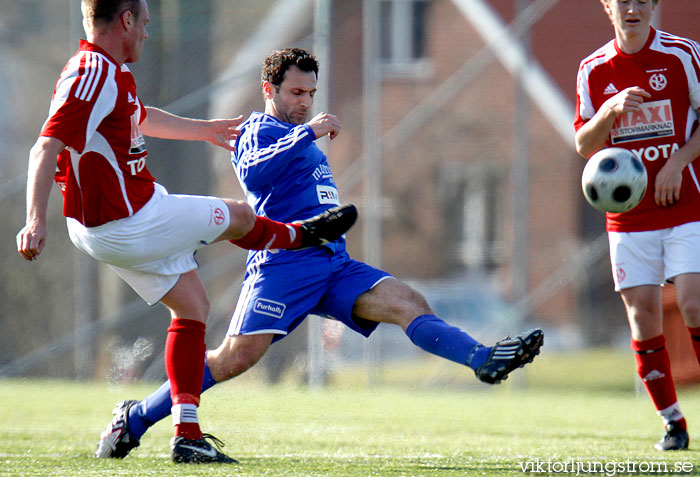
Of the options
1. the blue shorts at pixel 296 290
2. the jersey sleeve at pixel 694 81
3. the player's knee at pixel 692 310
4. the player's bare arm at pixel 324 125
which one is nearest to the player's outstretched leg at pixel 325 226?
the blue shorts at pixel 296 290

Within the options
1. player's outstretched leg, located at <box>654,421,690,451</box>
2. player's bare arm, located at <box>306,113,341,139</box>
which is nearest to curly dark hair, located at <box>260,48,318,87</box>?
player's bare arm, located at <box>306,113,341,139</box>

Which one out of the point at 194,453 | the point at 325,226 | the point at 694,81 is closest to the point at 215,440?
the point at 194,453

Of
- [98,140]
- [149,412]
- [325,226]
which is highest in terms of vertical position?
[98,140]

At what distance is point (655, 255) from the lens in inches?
158

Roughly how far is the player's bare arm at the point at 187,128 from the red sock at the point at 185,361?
794 millimetres

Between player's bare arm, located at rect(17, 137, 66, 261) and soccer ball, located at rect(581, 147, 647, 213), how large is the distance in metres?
2.00

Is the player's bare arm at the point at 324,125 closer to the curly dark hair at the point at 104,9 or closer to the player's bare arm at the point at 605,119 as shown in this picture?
the curly dark hair at the point at 104,9

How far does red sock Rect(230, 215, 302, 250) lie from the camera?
144 inches

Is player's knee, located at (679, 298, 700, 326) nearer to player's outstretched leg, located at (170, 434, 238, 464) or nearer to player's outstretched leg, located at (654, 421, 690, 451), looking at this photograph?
player's outstretched leg, located at (654, 421, 690, 451)

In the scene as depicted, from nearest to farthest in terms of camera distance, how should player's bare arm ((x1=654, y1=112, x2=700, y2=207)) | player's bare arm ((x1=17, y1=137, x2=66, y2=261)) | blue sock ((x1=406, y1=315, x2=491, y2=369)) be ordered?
player's bare arm ((x1=17, y1=137, x2=66, y2=261))
blue sock ((x1=406, y1=315, x2=491, y2=369))
player's bare arm ((x1=654, y1=112, x2=700, y2=207))

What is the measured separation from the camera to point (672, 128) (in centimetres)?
401

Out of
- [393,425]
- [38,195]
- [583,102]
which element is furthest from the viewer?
[393,425]

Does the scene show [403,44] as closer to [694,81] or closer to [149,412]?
[694,81]

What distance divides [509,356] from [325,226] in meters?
0.92
